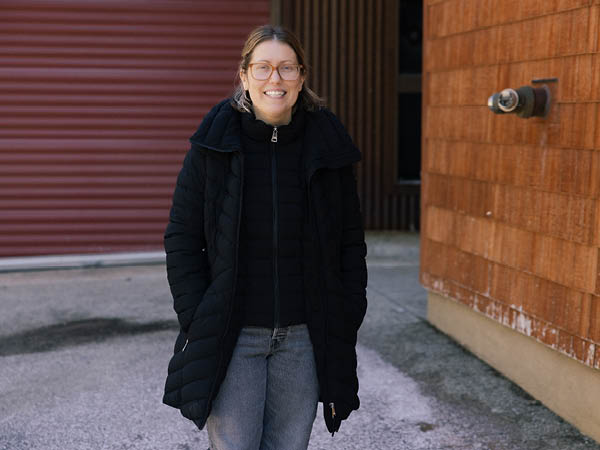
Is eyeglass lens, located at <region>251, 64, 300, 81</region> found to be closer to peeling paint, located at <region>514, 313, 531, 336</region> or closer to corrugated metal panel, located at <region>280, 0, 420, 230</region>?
peeling paint, located at <region>514, 313, 531, 336</region>

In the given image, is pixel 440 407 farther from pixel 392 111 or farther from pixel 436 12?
pixel 392 111

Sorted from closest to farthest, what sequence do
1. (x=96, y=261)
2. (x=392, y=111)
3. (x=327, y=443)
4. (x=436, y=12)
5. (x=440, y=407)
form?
(x=327, y=443)
(x=440, y=407)
(x=436, y=12)
(x=96, y=261)
(x=392, y=111)

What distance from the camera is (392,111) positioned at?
10688 mm

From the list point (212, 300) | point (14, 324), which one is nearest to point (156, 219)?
point (14, 324)

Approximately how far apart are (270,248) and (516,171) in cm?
263

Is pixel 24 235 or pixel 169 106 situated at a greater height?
pixel 169 106

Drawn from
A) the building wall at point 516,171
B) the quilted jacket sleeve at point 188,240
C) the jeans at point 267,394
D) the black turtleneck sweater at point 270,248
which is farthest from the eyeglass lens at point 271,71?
the building wall at point 516,171

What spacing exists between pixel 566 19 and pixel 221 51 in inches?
218

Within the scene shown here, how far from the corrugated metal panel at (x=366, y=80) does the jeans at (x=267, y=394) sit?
786 centimetres

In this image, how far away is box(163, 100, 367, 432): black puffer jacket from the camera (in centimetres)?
283

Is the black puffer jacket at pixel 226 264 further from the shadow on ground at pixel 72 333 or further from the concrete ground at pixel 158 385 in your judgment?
the shadow on ground at pixel 72 333

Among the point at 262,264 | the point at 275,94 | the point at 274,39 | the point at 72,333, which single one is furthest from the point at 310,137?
the point at 72,333

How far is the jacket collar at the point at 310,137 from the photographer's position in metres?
2.85

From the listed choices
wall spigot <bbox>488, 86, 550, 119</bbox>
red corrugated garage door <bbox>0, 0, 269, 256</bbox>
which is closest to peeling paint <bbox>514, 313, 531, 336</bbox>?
wall spigot <bbox>488, 86, 550, 119</bbox>
